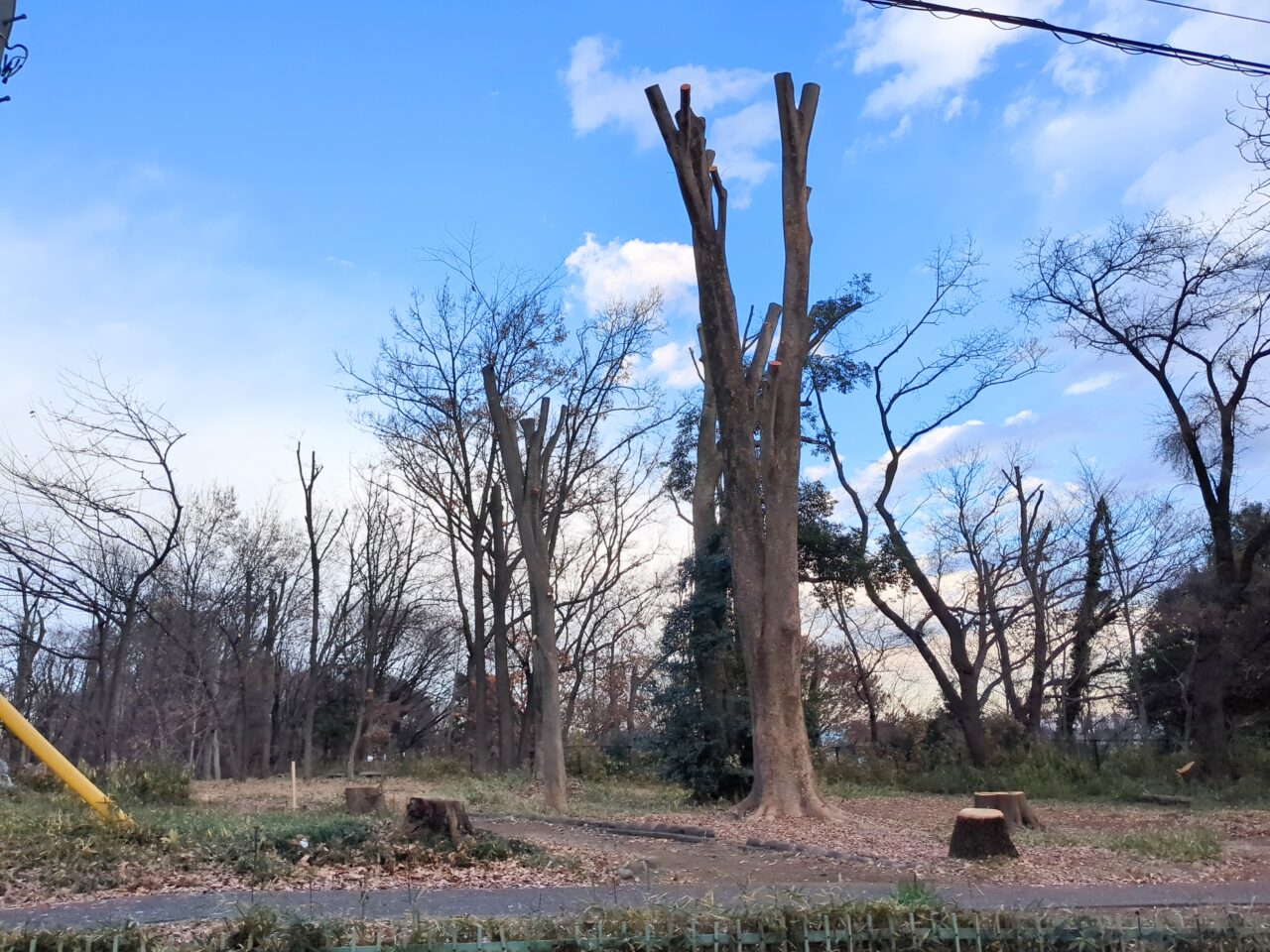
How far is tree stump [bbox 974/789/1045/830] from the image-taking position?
13.0 m

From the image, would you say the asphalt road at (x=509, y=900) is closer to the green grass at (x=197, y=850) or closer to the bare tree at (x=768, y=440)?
the green grass at (x=197, y=850)

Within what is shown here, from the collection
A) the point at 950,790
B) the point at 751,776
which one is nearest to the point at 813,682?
the point at 950,790

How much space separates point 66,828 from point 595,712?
31544 mm

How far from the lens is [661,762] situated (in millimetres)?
18656

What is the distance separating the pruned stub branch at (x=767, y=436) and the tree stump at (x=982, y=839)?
14.4ft

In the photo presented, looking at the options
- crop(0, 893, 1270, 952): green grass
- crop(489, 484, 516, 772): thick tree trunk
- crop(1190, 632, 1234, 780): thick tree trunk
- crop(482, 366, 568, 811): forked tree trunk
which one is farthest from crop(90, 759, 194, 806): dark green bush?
crop(1190, 632, 1234, 780): thick tree trunk

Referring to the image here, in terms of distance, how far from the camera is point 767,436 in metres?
15.4

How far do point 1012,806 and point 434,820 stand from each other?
770 cm

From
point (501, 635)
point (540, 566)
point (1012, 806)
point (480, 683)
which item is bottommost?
point (1012, 806)

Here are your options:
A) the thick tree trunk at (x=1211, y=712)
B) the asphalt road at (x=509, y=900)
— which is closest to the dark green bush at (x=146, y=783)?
the asphalt road at (x=509, y=900)

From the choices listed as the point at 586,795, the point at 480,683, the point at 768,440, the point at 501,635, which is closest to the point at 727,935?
the point at 768,440

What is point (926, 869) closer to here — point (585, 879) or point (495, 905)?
point (585, 879)

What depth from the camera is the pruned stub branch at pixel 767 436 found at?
14375 mm

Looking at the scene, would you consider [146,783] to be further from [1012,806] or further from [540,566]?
[1012,806]
